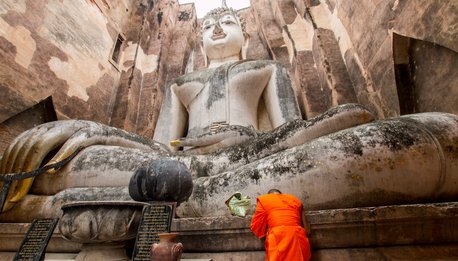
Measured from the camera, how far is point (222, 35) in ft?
13.0

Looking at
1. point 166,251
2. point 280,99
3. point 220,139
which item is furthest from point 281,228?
point 280,99

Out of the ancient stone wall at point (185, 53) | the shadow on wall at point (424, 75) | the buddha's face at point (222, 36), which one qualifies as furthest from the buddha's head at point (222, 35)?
the shadow on wall at point (424, 75)

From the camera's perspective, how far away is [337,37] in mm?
4801

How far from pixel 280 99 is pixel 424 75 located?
1592mm

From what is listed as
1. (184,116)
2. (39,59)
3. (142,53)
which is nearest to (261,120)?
(184,116)

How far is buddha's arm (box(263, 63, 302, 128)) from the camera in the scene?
3.09 meters

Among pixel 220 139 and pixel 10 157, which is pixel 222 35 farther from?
pixel 10 157

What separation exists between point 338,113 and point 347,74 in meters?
3.20

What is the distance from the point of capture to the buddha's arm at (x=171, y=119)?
359 cm

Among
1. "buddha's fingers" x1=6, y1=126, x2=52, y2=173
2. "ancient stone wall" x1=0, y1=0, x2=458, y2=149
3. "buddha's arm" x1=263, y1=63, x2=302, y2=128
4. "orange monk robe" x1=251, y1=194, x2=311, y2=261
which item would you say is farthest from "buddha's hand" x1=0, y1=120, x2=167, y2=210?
"ancient stone wall" x1=0, y1=0, x2=458, y2=149

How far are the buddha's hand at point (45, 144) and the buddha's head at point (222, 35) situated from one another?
2.25 m

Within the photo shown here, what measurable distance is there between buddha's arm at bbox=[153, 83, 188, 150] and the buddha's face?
85cm

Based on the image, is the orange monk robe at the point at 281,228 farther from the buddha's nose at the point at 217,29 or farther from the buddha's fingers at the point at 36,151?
the buddha's nose at the point at 217,29

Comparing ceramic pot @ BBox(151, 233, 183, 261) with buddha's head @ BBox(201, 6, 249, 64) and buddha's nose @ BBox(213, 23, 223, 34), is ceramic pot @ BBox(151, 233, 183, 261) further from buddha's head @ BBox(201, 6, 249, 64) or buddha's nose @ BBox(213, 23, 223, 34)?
buddha's nose @ BBox(213, 23, 223, 34)
